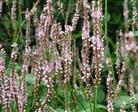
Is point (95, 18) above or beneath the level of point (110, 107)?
above

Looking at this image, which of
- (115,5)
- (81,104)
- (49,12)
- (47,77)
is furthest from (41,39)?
(115,5)

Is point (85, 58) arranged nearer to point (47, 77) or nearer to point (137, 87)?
point (47, 77)

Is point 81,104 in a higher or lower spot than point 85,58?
lower

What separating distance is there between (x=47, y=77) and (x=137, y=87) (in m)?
0.80

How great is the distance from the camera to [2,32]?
4078 millimetres

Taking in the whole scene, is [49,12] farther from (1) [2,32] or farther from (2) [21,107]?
(1) [2,32]

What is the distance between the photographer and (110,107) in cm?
191

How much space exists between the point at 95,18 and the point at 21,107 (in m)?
0.48

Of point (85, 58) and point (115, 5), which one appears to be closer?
point (85, 58)

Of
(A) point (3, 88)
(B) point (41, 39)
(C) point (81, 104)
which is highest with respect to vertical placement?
(B) point (41, 39)

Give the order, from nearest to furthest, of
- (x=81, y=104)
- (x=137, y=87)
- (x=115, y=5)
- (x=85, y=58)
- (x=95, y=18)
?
(x=95, y=18) < (x=85, y=58) < (x=81, y=104) < (x=137, y=87) < (x=115, y=5)

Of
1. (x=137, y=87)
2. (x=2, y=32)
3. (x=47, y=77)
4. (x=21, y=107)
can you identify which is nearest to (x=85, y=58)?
(x=47, y=77)

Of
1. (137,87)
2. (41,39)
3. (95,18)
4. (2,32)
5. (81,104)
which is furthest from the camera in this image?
(2,32)

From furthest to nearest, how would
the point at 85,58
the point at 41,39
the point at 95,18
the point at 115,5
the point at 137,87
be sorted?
the point at 115,5 → the point at 137,87 → the point at 41,39 → the point at 85,58 → the point at 95,18
